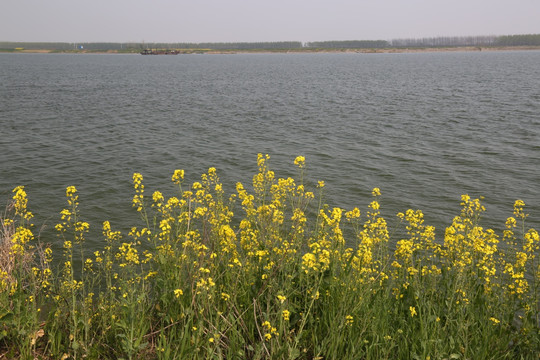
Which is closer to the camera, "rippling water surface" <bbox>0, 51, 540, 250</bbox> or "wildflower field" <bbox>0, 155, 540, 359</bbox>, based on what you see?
"wildflower field" <bbox>0, 155, 540, 359</bbox>

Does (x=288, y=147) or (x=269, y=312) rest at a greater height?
(x=269, y=312)

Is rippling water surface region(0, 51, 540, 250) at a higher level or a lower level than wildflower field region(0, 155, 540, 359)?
lower

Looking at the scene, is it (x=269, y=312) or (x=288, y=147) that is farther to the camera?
(x=288, y=147)

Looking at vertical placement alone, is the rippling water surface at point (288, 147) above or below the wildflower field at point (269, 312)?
below

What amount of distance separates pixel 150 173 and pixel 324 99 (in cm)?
2698

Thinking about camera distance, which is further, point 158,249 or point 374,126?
point 374,126

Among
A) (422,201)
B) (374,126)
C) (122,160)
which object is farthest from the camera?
(374,126)

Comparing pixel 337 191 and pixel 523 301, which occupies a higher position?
pixel 523 301

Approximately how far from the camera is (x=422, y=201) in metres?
14.8

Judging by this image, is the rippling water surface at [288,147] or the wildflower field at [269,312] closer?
the wildflower field at [269,312]

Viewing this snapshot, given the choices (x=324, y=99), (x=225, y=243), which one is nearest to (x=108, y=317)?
(x=225, y=243)

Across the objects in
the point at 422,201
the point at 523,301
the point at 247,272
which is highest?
the point at 247,272

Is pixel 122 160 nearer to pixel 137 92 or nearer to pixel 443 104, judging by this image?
pixel 443 104

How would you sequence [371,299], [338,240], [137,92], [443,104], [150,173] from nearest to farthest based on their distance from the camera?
[371,299], [338,240], [150,173], [443,104], [137,92]
